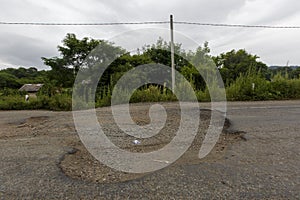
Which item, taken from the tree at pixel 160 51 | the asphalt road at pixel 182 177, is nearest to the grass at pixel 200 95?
Answer: the asphalt road at pixel 182 177

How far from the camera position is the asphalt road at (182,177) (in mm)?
2043

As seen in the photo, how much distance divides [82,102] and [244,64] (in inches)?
829

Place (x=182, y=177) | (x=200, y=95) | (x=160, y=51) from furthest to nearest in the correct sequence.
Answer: (x=160, y=51), (x=200, y=95), (x=182, y=177)

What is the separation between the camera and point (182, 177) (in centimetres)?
240

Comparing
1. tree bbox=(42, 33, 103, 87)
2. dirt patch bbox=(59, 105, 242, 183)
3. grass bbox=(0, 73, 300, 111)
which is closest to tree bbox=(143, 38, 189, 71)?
tree bbox=(42, 33, 103, 87)

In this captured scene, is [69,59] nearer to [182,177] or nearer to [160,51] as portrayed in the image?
[160,51]

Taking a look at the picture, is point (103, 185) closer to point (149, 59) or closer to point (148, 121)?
point (148, 121)

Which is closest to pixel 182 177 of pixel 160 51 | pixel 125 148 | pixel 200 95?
pixel 125 148

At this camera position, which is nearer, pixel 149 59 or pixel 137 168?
pixel 137 168

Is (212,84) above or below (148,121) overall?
above

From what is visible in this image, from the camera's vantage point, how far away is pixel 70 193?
6.81 ft

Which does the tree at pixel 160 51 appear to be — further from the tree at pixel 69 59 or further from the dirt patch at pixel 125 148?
the dirt patch at pixel 125 148

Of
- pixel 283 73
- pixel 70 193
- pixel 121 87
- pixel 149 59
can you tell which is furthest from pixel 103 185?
pixel 149 59

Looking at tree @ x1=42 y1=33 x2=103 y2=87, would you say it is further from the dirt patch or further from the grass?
the dirt patch
